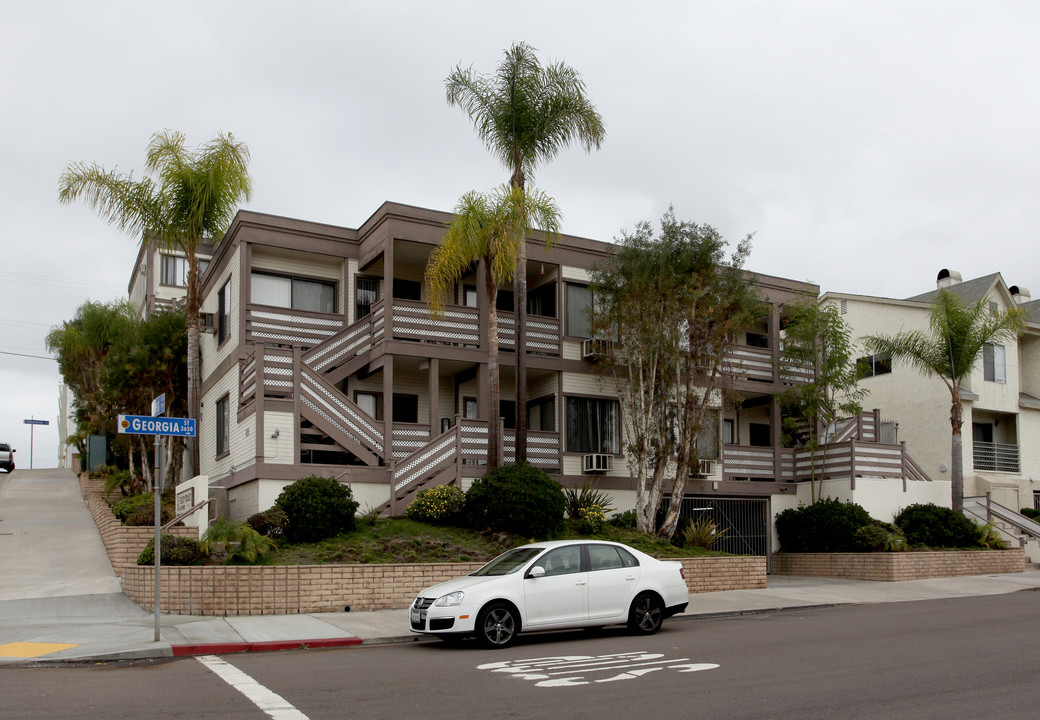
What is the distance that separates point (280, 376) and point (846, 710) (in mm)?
15015

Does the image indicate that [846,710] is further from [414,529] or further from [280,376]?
[280,376]

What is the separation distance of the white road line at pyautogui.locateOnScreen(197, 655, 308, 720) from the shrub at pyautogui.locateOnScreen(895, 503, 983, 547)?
1954 centimetres

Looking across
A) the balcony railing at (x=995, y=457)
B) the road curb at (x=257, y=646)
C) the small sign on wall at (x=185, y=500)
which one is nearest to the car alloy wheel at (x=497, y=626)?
the road curb at (x=257, y=646)

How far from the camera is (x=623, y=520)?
78.5ft

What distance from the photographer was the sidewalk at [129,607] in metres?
13.1

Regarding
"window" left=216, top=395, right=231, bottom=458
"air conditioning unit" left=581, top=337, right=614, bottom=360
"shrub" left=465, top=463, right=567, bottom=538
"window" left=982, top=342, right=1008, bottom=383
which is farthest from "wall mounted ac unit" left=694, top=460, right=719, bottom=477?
"window" left=982, top=342, right=1008, bottom=383

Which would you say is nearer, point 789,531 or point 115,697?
point 115,697

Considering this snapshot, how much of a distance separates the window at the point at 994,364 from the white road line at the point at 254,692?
29654mm

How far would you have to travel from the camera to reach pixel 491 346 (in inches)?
861

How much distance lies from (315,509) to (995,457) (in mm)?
25789

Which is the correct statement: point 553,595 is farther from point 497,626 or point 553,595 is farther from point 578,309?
point 578,309

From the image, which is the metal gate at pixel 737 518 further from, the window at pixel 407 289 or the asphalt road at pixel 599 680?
the asphalt road at pixel 599 680

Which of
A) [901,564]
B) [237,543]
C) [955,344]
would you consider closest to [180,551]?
[237,543]

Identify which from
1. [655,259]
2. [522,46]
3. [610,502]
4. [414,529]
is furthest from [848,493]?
[522,46]
